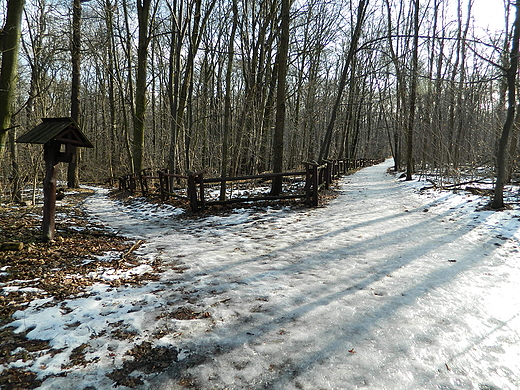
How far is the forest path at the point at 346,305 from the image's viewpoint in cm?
232

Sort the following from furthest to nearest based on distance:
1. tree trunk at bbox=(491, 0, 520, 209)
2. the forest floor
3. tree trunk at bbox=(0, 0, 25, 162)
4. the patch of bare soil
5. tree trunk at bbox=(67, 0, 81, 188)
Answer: tree trunk at bbox=(67, 0, 81, 188), tree trunk at bbox=(491, 0, 520, 209), tree trunk at bbox=(0, 0, 25, 162), the patch of bare soil, the forest floor

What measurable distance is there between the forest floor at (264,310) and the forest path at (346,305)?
0.02 meters

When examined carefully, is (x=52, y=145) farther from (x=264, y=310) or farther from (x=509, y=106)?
(x=509, y=106)

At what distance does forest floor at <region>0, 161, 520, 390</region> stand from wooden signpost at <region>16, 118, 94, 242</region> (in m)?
0.56

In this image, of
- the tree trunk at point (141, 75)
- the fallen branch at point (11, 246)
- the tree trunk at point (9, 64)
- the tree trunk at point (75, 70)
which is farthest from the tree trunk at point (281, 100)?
the tree trunk at point (75, 70)

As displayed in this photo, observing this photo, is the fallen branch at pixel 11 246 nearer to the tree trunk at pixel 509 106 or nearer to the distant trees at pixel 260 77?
the distant trees at pixel 260 77

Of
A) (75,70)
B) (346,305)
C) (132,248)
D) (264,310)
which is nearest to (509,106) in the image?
(346,305)

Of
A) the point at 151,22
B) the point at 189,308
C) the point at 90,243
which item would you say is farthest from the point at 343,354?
the point at 151,22

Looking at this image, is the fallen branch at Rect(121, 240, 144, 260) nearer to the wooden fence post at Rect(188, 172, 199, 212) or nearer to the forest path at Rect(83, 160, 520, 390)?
the forest path at Rect(83, 160, 520, 390)

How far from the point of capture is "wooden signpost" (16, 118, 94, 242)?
5058mm

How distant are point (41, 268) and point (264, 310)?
342 centimetres

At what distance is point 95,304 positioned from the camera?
3.40 meters

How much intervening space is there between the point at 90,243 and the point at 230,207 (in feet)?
14.7

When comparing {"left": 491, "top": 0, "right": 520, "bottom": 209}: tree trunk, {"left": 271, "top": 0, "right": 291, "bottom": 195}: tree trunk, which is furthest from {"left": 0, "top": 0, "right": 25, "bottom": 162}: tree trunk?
{"left": 491, "top": 0, "right": 520, "bottom": 209}: tree trunk
